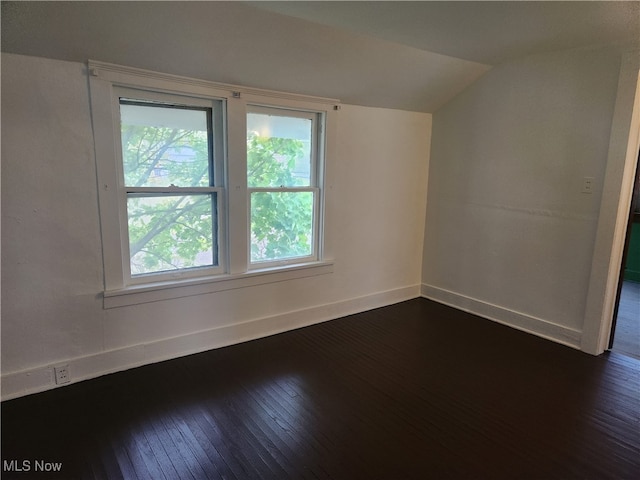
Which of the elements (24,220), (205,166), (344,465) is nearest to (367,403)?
(344,465)

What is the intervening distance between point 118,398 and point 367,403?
153 cm

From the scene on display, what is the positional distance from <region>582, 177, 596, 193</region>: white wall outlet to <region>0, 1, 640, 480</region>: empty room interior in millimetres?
24

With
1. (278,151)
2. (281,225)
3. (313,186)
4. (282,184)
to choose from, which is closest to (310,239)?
(281,225)

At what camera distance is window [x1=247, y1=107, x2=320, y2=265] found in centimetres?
322

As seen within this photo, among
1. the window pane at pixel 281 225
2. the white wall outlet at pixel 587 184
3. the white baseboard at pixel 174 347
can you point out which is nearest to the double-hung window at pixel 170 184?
the window pane at pixel 281 225

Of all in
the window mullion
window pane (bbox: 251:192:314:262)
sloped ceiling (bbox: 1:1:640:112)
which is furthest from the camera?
window pane (bbox: 251:192:314:262)

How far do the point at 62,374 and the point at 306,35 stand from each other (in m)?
2.69

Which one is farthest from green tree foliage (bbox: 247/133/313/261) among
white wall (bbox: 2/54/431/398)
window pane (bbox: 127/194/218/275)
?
window pane (bbox: 127/194/218/275)

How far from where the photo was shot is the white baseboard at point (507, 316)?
3.34 m

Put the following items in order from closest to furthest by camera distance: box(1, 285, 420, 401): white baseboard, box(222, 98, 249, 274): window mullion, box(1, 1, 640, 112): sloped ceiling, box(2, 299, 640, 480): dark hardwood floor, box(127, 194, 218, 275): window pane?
box(2, 299, 640, 480): dark hardwood floor
box(1, 1, 640, 112): sloped ceiling
box(1, 285, 420, 401): white baseboard
box(127, 194, 218, 275): window pane
box(222, 98, 249, 274): window mullion

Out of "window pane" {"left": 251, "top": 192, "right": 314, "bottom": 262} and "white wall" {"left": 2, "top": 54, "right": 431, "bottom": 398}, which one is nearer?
"white wall" {"left": 2, "top": 54, "right": 431, "bottom": 398}

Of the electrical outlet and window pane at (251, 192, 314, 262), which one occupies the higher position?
window pane at (251, 192, 314, 262)

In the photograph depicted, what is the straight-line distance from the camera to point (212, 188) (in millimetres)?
3008

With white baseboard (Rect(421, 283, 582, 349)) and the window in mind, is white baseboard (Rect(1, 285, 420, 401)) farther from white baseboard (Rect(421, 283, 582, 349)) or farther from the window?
white baseboard (Rect(421, 283, 582, 349))
